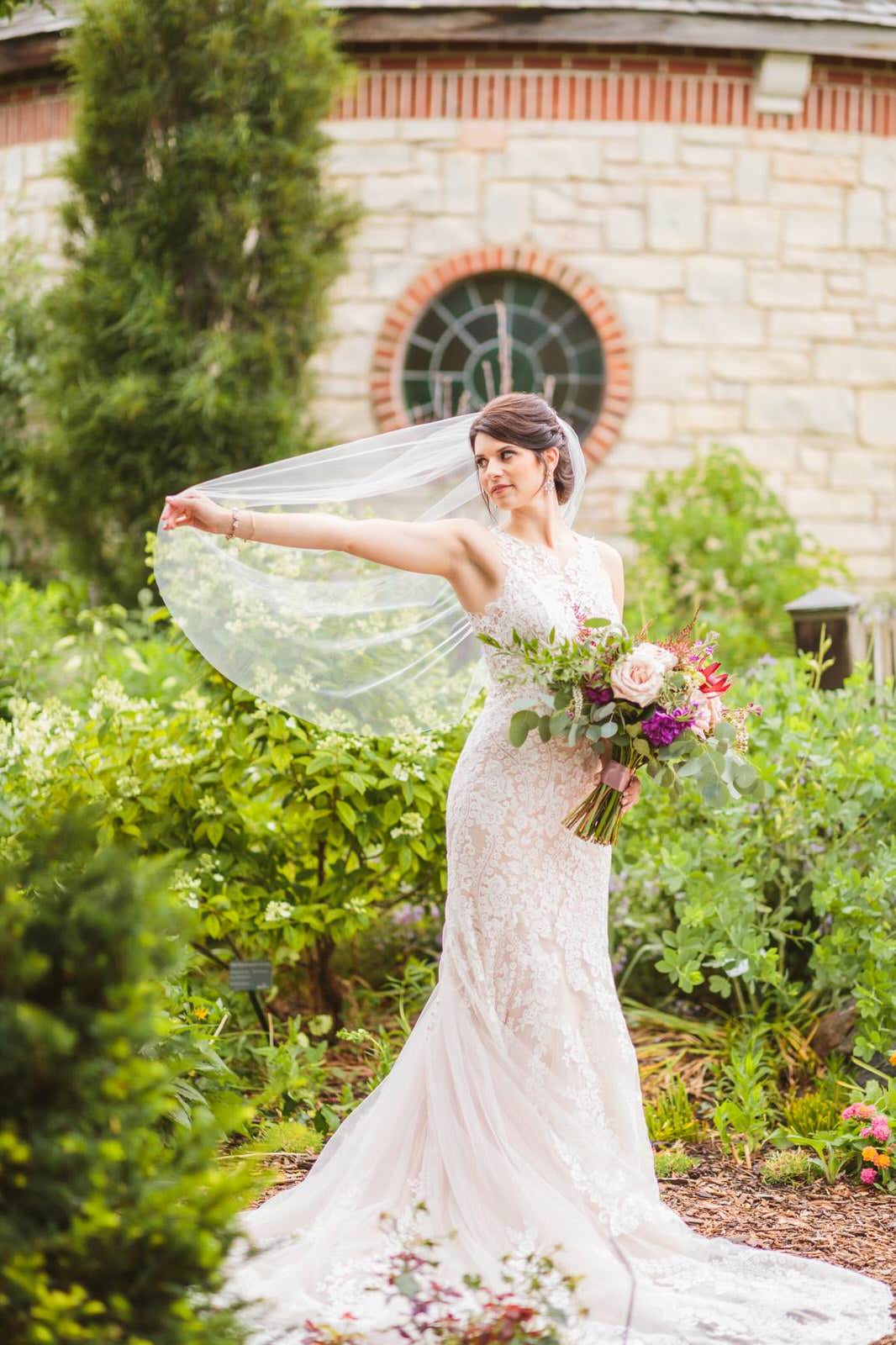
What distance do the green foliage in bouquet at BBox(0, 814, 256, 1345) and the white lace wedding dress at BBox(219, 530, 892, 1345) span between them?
1.07 m

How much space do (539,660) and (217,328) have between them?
17.9 feet

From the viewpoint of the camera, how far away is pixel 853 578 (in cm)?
906

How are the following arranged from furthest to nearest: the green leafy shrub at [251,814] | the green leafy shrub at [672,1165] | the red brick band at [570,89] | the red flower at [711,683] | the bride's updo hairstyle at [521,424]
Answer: the red brick band at [570,89] → the green leafy shrub at [251,814] → the green leafy shrub at [672,1165] → the bride's updo hairstyle at [521,424] → the red flower at [711,683]

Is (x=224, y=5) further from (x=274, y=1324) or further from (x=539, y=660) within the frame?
(x=274, y=1324)

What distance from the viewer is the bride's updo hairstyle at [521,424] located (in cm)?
356

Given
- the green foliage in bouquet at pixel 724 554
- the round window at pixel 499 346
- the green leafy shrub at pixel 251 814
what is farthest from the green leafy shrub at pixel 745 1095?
the round window at pixel 499 346

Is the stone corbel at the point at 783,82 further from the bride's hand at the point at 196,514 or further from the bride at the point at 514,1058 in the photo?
the bride's hand at the point at 196,514

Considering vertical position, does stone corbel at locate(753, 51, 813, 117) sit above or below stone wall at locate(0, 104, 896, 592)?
above

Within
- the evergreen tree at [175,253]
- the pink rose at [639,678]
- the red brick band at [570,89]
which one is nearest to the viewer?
the pink rose at [639,678]

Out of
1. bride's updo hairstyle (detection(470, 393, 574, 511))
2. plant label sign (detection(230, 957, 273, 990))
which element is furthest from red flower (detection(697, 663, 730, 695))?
plant label sign (detection(230, 957, 273, 990))

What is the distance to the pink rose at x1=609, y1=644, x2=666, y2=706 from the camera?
3160 mm

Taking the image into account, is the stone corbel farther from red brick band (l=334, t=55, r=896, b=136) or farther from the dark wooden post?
the dark wooden post

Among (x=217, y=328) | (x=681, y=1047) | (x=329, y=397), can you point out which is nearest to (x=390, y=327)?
(x=329, y=397)

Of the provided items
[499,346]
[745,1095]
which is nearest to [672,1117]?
[745,1095]
